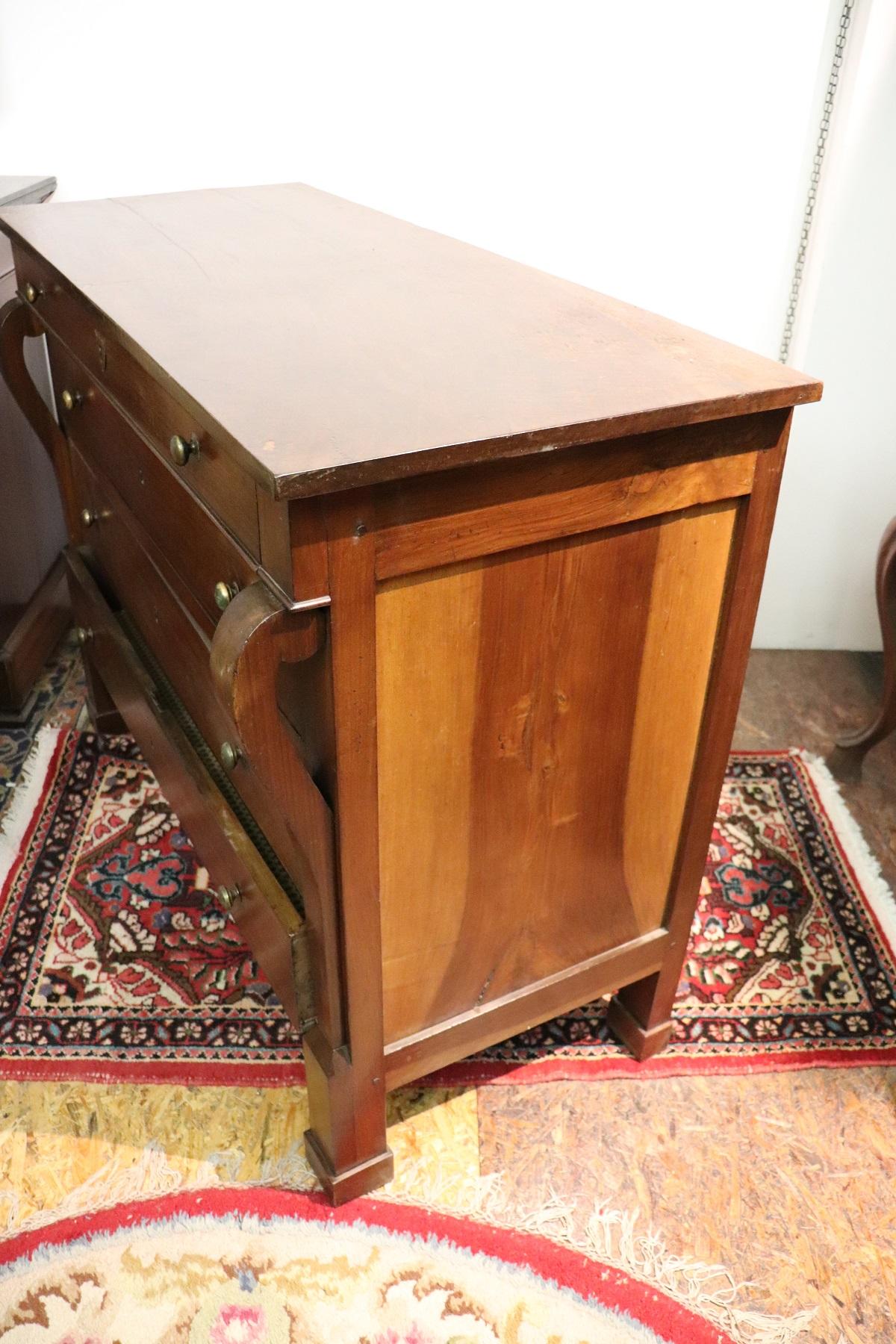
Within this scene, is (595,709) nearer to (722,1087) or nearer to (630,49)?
(722,1087)

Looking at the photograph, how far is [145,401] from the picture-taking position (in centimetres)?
120

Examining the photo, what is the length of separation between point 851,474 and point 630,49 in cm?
95

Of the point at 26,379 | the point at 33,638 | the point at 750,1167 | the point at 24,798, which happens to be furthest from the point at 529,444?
the point at 33,638

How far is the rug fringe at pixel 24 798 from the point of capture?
1.88 metres

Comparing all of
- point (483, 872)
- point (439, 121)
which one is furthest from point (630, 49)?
point (483, 872)

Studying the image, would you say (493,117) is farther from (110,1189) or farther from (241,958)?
(110,1189)

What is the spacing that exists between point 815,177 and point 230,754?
162 cm

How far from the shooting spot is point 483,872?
1.22m

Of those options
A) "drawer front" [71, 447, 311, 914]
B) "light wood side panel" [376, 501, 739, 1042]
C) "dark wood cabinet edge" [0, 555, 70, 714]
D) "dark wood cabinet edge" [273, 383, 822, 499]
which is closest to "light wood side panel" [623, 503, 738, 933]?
"light wood side panel" [376, 501, 739, 1042]

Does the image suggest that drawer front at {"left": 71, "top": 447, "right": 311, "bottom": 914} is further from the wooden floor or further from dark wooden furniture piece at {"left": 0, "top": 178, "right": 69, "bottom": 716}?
the wooden floor

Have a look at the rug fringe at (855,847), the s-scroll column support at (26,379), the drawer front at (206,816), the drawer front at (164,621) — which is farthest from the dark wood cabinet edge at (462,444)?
the rug fringe at (855,847)

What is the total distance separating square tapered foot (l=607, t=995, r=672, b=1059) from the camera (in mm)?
1542

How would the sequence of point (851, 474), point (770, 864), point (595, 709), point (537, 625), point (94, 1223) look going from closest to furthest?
point (537, 625), point (595, 709), point (94, 1223), point (770, 864), point (851, 474)

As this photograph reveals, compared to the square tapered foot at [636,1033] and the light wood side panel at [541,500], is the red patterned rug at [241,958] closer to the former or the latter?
the square tapered foot at [636,1033]
